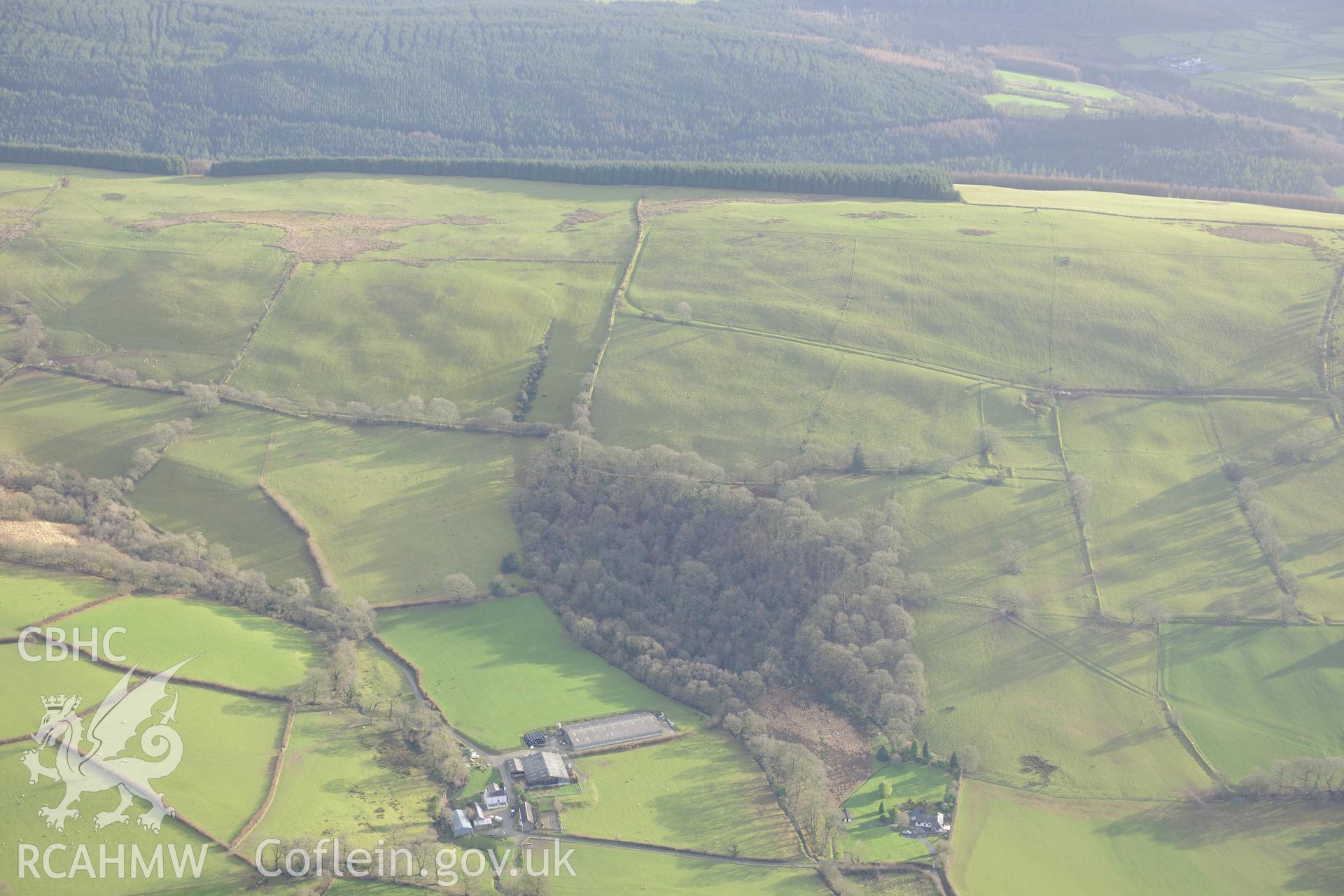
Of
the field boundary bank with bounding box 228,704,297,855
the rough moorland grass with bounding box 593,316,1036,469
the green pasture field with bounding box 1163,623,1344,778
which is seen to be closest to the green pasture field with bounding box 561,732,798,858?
the field boundary bank with bounding box 228,704,297,855

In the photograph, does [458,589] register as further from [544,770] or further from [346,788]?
[346,788]

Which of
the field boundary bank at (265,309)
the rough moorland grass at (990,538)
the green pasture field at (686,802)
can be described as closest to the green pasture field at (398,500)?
the field boundary bank at (265,309)

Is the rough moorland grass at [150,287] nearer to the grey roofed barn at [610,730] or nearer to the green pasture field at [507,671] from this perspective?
the green pasture field at [507,671]

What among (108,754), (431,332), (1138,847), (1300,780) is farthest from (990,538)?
(108,754)

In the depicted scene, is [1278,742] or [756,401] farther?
[756,401]

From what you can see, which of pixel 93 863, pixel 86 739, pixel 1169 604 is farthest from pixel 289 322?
pixel 1169 604

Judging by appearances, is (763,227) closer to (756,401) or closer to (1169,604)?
(756,401)
